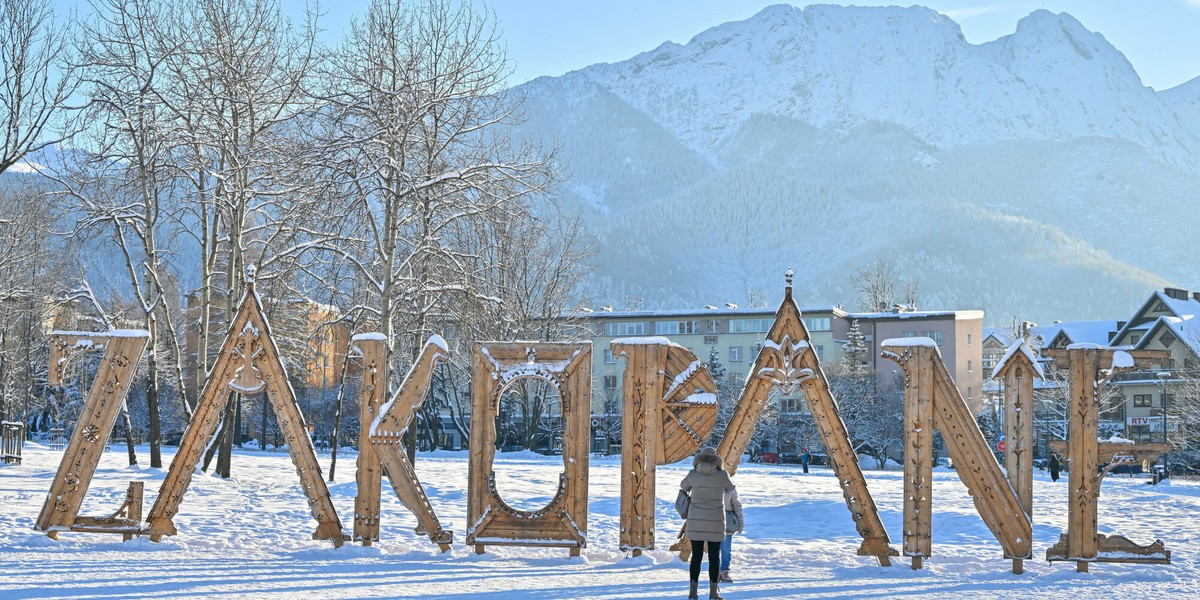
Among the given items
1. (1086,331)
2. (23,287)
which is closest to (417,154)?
(23,287)

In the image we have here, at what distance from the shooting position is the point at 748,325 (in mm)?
103312

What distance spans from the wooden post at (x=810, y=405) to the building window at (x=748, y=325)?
86.8 meters

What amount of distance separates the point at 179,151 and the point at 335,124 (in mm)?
7339

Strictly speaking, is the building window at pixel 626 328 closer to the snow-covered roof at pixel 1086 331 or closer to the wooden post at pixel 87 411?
the snow-covered roof at pixel 1086 331

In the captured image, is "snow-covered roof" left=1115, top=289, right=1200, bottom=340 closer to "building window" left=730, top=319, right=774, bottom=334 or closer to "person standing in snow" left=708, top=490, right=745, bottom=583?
"building window" left=730, top=319, right=774, bottom=334

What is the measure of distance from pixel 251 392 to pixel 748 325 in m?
89.2

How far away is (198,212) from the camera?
27750mm

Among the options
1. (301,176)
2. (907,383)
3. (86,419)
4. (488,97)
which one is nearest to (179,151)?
(301,176)

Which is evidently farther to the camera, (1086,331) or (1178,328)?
(1086,331)

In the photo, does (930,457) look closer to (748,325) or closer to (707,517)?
(707,517)

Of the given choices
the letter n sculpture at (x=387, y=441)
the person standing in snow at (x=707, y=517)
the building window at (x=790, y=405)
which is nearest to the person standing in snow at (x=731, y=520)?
the person standing in snow at (x=707, y=517)

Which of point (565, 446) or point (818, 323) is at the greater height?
point (818, 323)

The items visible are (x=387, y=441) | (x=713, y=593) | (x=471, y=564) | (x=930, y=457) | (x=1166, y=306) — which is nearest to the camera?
(x=713, y=593)

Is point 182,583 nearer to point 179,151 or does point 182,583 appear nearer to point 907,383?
point 907,383
